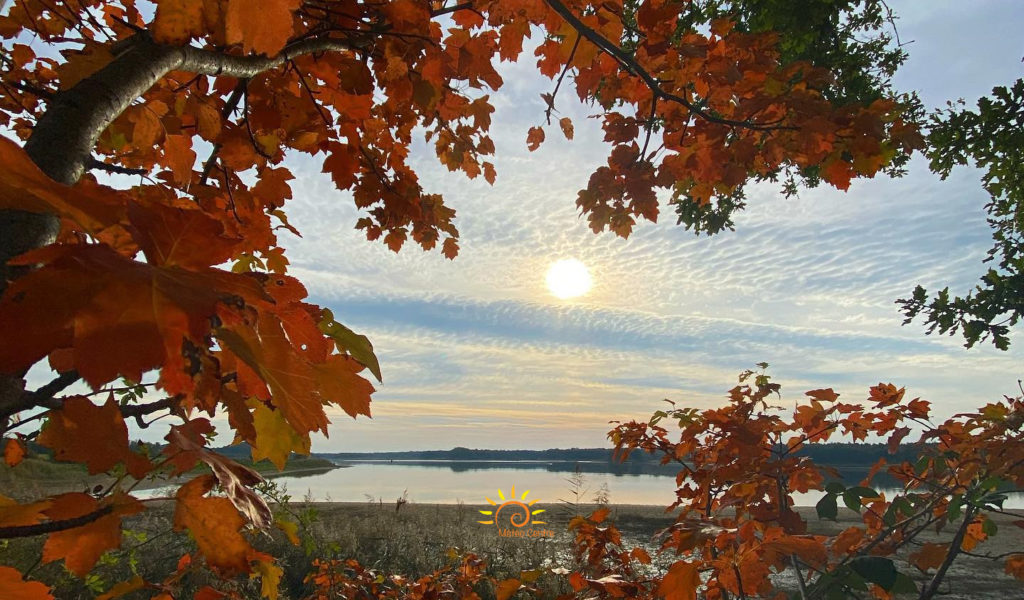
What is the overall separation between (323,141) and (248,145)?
1.21 ft

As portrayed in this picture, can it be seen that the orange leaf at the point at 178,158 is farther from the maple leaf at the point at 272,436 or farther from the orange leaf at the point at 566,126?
the orange leaf at the point at 566,126

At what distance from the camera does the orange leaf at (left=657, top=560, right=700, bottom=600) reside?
1480mm

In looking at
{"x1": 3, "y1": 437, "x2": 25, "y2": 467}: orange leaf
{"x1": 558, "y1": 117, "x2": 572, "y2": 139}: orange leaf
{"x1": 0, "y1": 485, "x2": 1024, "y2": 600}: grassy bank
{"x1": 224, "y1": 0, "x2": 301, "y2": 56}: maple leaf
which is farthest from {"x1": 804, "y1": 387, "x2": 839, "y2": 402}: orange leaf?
{"x1": 3, "y1": 437, "x2": 25, "y2": 467}: orange leaf

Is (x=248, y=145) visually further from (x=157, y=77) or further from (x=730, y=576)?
(x=730, y=576)

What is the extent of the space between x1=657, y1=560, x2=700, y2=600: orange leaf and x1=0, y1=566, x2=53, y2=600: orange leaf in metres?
1.44

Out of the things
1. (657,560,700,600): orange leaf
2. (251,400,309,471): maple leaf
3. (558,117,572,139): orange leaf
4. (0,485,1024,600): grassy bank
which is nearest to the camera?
(251,400,309,471): maple leaf

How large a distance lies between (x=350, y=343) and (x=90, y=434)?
→ 16.9 inches

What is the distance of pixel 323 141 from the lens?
6.72 feet

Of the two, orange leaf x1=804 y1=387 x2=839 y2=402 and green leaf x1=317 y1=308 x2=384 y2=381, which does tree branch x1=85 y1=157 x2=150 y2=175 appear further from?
orange leaf x1=804 y1=387 x2=839 y2=402

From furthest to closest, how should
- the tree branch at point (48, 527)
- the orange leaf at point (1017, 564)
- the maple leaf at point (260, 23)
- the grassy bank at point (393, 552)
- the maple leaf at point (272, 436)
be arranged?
the grassy bank at point (393, 552)
the orange leaf at point (1017, 564)
the maple leaf at point (272, 436)
the maple leaf at point (260, 23)
the tree branch at point (48, 527)

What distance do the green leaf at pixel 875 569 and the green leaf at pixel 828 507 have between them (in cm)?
35

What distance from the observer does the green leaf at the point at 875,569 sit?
1378 millimetres

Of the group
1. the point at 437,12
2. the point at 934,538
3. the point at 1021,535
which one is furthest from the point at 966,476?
the point at 1021,535

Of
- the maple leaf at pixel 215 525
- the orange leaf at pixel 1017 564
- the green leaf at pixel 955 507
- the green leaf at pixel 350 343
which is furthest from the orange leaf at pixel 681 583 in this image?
the orange leaf at pixel 1017 564
